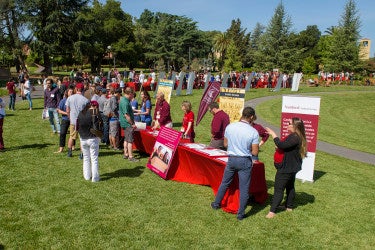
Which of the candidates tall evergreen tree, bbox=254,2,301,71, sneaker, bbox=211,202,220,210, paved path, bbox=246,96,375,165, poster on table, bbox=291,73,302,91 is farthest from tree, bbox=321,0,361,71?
sneaker, bbox=211,202,220,210

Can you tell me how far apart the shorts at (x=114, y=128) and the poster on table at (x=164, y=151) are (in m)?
2.15

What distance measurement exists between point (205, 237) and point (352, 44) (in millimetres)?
57102

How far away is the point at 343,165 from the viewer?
10656 millimetres

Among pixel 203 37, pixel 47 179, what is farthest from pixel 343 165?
pixel 203 37

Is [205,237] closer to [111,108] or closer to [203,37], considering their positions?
[111,108]

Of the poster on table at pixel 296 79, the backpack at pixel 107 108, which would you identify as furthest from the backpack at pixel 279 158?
the poster on table at pixel 296 79

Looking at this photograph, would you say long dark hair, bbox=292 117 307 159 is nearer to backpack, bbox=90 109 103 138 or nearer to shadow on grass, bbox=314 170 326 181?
shadow on grass, bbox=314 170 326 181

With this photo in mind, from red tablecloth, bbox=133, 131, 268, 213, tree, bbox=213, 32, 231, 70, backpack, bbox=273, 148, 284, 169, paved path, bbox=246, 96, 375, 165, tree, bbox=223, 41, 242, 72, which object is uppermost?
tree, bbox=213, 32, 231, 70

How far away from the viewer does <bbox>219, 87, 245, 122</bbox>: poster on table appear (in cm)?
1033

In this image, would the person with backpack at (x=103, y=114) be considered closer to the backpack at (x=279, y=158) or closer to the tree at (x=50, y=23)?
the backpack at (x=279, y=158)

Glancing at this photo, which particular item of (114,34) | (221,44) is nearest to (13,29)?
(114,34)

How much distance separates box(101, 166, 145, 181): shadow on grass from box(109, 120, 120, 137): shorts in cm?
201

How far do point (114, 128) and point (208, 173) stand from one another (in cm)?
431

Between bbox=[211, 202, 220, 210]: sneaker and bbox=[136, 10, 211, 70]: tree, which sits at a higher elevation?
bbox=[136, 10, 211, 70]: tree
